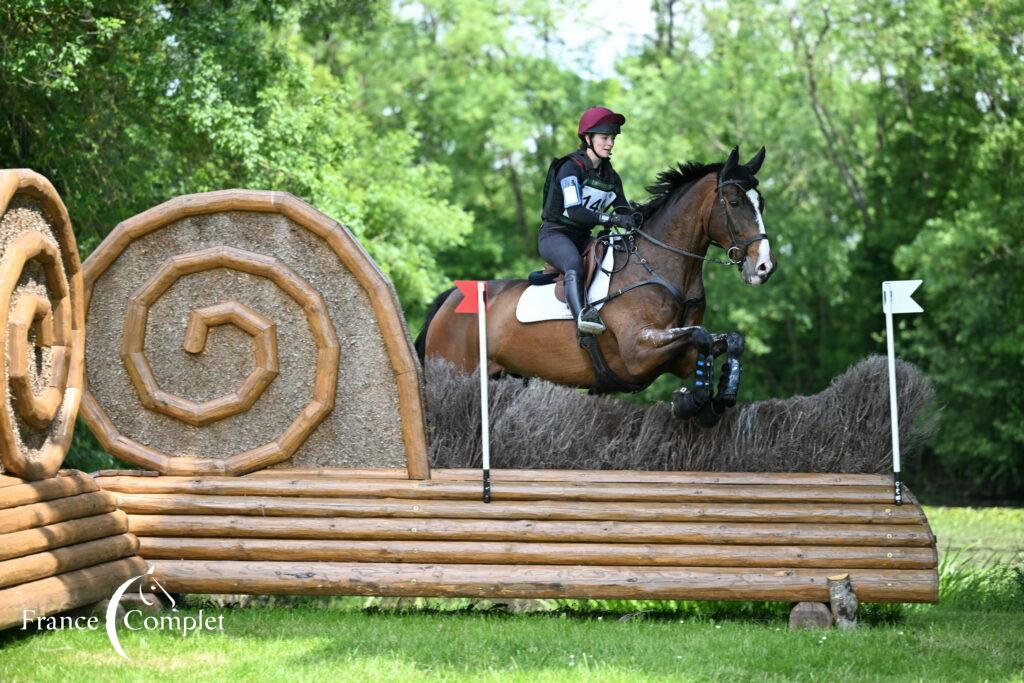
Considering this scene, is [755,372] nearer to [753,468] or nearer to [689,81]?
[689,81]

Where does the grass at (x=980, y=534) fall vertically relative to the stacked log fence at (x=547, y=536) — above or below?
below

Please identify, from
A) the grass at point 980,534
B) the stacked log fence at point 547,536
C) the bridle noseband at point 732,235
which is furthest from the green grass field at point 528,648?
the grass at point 980,534

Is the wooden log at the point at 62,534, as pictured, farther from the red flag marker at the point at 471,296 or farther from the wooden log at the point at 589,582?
the red flag marker at the point at 471,296

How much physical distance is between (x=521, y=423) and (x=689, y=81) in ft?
71.8

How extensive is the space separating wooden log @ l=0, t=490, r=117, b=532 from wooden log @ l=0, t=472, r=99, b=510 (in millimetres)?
28

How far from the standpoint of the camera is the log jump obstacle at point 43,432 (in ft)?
19.6

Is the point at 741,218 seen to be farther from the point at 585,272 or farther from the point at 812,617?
the point at 812,617

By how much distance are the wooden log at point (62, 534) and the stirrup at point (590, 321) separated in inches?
117

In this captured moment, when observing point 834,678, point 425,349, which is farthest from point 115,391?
point 834,678

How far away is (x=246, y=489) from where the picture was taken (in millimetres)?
7160

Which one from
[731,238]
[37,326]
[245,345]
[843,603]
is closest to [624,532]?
[843,603]

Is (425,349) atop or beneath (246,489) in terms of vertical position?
atop

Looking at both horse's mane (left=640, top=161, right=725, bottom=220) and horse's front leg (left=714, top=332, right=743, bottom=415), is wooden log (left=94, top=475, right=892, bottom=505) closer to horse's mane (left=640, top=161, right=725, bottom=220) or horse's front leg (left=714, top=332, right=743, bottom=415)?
horse's front leg (left=714, top=332, right=743, bottom=415)

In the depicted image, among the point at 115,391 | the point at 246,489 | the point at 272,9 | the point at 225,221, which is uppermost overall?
the point at 272,9
